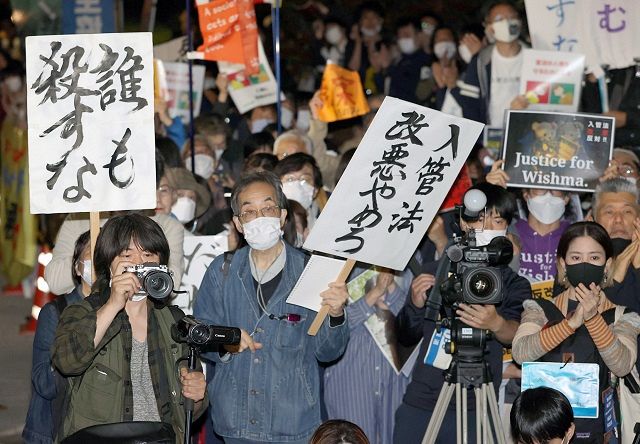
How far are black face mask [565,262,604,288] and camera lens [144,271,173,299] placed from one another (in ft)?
6.91

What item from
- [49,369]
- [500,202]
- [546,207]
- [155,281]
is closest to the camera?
[155,281]

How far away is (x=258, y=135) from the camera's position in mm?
11023

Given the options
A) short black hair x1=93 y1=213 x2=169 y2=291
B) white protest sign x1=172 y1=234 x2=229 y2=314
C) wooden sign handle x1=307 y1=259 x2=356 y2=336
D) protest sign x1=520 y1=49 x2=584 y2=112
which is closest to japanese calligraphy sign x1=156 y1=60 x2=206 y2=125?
protest sign x1=520 y1=49 x2=584 y2=112

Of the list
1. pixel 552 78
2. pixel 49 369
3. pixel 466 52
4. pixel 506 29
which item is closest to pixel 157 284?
pixel 49 369

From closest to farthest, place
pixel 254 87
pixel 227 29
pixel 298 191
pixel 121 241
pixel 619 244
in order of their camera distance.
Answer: pixel 121 241
pixel 619 244
pixel 298 191
pixel 227 29
pixel 254 87

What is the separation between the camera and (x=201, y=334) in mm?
5117

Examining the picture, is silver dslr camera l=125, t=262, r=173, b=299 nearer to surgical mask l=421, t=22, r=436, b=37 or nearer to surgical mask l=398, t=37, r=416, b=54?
surgical mask l=398, t=37, r=416, b=54

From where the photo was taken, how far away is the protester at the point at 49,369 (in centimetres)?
563

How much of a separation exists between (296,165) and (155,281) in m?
3.27

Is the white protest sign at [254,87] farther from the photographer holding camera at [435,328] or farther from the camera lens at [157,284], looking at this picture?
the camera lens at [157,284]

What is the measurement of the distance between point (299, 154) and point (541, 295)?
199 centimetres

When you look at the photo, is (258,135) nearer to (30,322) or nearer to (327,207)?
(30,322)

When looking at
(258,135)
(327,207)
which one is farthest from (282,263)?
(258,135)

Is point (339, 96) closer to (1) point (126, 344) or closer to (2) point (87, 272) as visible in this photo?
(2) point (87, 272)
